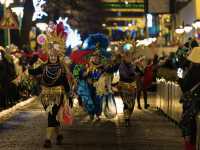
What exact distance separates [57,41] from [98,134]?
8.84ft

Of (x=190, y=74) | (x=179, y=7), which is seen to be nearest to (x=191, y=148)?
(x=190, y=74)

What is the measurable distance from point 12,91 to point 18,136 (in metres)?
8.40

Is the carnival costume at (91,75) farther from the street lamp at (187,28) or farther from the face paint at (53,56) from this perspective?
the street lamp at (187,28)

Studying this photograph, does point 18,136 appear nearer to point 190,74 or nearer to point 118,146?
point 118,146

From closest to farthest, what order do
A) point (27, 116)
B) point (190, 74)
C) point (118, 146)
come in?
point (190, 74), point (118, 146), point (27, 116)

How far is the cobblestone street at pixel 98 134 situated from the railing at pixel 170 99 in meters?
0.28

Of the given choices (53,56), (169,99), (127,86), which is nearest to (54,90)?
(53,56)

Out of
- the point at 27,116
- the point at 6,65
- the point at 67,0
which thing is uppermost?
the point at 67,0

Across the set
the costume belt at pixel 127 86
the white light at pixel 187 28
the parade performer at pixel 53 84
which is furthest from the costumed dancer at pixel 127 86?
the white light at pixel 187 28

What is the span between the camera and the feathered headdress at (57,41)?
1430 centimetres

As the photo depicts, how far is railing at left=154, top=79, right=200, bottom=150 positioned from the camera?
680 inches

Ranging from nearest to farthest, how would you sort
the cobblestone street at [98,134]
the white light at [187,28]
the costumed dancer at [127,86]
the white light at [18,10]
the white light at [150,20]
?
the cobblestone street at [98,134] < the costumed dancer at [127,86] < the white light at [18,10] < the white light at [187,28] < the white light at [150,20]

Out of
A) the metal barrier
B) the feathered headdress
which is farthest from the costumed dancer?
the feathered headdress

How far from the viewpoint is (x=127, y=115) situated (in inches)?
699
